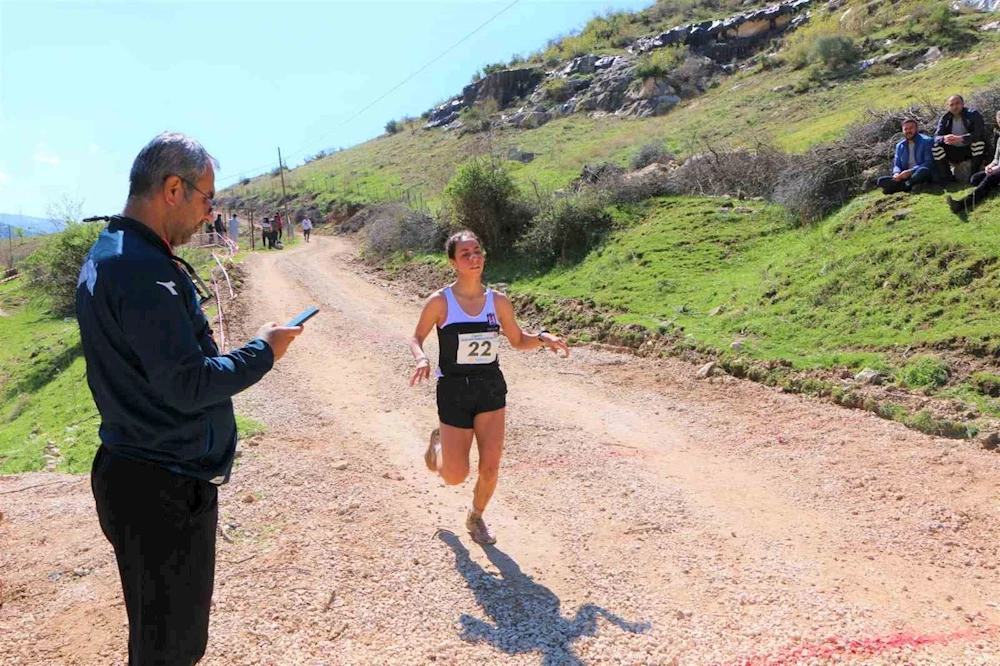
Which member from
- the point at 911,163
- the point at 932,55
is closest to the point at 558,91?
the point at 932,55

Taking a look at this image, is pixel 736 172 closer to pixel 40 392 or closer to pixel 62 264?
pixel 40 392

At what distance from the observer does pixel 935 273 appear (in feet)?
28.1

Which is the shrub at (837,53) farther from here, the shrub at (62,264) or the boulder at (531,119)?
the shrub at (62,264)

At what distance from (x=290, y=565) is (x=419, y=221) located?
18.9 meters

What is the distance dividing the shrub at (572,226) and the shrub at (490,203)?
1.50 m

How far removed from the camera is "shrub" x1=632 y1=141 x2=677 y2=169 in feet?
64.7

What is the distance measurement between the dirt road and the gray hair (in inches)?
94.2

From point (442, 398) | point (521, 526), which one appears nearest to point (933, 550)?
point (521, 526)

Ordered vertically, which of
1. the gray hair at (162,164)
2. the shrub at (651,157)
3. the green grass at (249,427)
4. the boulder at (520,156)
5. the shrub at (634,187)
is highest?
the boulder at (520,156)

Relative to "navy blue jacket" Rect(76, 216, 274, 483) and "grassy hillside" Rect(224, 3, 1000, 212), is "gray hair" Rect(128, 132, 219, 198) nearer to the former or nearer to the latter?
"navy blue jacket" Rect(76, 216, 274, 483)

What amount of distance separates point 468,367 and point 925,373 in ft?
17.2

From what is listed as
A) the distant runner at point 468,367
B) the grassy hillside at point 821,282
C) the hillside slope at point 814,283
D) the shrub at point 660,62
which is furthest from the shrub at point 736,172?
the shrub at point 660,62

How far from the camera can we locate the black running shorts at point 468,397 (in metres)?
4.43

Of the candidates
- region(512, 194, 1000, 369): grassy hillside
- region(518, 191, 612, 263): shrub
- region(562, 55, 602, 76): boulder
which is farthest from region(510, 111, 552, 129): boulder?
region(512, 194, 1000, 369): grassy hillside
